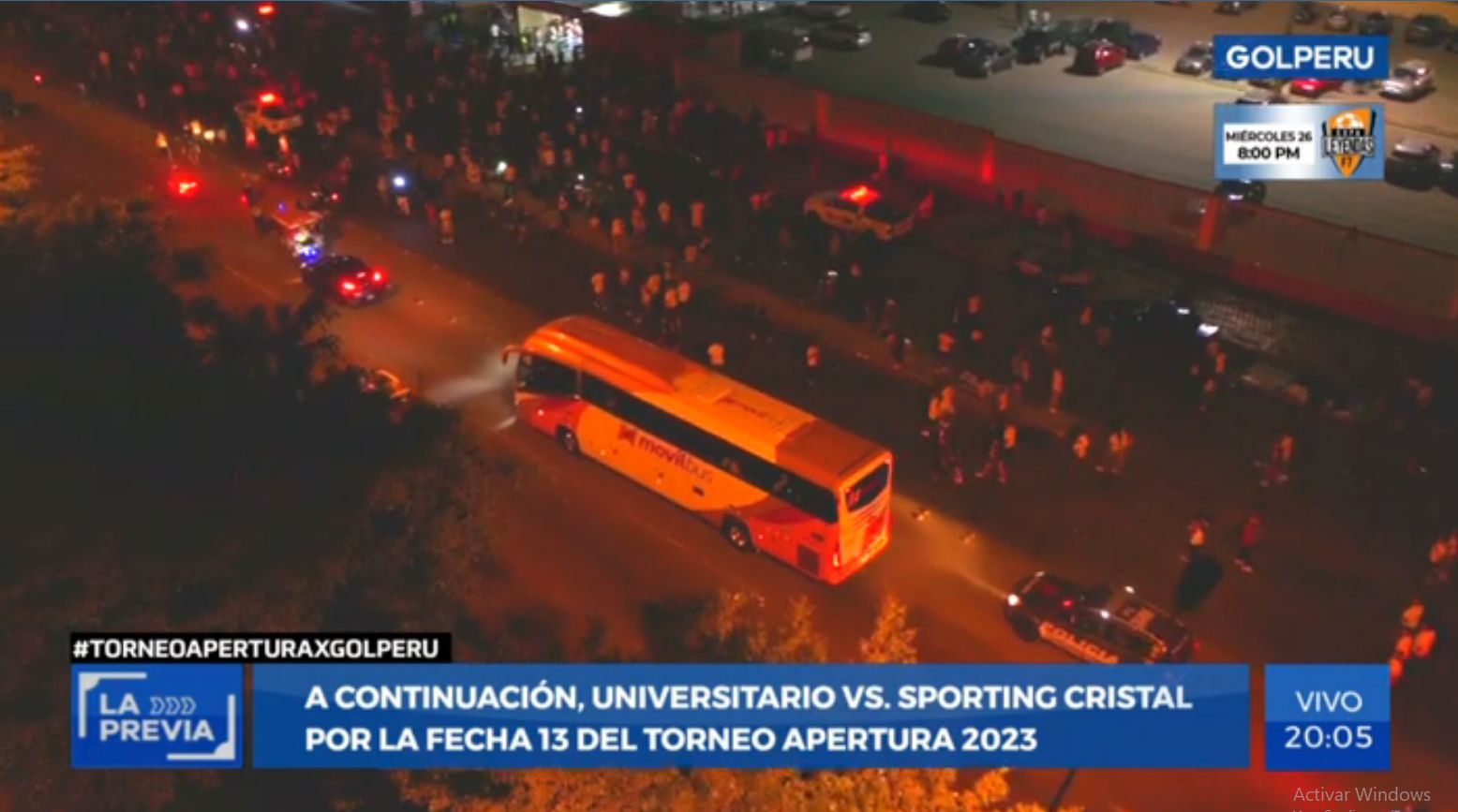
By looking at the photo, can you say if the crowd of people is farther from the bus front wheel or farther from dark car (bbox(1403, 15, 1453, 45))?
dark car (bbox(1403, 15, 1453, 45))

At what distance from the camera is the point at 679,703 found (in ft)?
45.0

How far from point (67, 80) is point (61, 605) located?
128 ft

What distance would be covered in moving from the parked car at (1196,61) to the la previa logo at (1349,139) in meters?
7.08

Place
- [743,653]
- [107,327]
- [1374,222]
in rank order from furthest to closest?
[1374,222] → [107,327] → [743,653]

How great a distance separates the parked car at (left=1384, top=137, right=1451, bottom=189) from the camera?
33688 millimetres

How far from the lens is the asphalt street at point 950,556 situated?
17.8 metres

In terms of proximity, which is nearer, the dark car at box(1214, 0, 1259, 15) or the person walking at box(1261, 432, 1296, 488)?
the person walking at box(1261, 432, 1296, 488)

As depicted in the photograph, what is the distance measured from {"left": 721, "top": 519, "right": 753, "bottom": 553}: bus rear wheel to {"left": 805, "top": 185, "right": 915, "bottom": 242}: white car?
12579 mm

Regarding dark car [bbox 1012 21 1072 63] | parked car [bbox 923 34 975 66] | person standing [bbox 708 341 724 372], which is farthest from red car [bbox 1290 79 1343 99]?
person standing [bbox 708 341 724 372]

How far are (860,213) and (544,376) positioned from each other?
12.6 m

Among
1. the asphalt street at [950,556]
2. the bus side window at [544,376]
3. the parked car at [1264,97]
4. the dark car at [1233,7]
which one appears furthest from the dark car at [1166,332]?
the dark car at [1233,7]

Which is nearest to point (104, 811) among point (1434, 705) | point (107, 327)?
point (107, 327)

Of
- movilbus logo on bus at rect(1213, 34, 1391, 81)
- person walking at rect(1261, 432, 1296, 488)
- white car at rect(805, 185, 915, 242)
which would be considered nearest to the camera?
person walking at rect(1261, 432, 1296, 488)

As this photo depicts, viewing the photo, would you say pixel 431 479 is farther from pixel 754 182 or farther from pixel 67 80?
pixel 67 80
